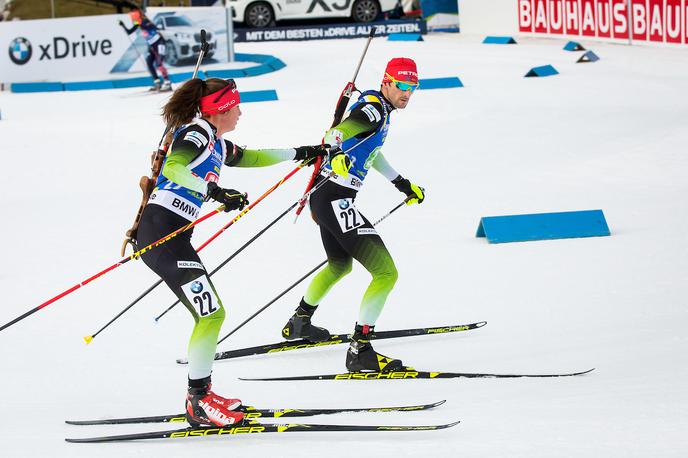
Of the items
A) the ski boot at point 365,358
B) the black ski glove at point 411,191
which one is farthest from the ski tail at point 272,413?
the black ski glove at point 411,191

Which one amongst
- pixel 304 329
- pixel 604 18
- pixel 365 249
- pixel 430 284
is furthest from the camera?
pixel 604 18

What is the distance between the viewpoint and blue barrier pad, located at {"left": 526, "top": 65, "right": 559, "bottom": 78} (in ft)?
62.7

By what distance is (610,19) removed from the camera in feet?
75.5

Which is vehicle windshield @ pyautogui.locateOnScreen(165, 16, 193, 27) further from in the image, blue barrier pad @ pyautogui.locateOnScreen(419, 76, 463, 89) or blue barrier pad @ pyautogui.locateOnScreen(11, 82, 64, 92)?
blue barrier pad @ pyautogui.locateOnScreen(419, 76, 463, 89)

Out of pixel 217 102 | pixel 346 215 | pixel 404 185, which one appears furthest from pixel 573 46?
pixel 217 102

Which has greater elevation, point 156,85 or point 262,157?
point 262,157

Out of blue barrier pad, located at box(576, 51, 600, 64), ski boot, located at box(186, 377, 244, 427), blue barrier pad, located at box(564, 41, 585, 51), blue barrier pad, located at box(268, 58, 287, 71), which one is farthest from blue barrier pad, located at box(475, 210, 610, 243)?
blue barrier pad, located at box(268, 58, 287, 71)

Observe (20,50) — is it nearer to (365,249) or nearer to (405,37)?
(405,37)

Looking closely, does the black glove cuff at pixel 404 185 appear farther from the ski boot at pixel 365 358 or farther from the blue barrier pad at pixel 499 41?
the blue barrier pad at pixel 499 41

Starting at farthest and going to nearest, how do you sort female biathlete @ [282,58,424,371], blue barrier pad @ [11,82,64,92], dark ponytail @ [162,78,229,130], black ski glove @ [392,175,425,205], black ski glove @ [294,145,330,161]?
blue barrier pad @ [11,82,64,92] < black ski glove @ [392,175,425,205] < female biathlete @ [282,58,424,371] < black ski glove @ [294,145,330,161] < dark ponytail @ [162,78,229,130]

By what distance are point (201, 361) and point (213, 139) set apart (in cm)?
104

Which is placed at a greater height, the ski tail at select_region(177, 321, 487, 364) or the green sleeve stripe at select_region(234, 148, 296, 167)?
the green sleeve stripe at select_region(234, 148, 296, 167)

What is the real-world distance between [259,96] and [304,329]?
39.6ft

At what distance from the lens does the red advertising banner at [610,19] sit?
2081 centimetres
